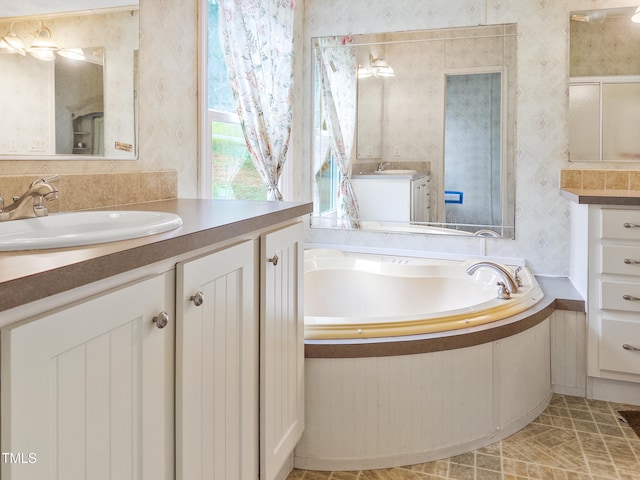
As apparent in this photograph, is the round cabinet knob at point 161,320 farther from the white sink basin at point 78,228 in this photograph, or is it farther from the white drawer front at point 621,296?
the white drawer front at point 621,296

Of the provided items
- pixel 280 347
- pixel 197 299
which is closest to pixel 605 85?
pixel 280 347

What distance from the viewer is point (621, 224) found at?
2.39 meters

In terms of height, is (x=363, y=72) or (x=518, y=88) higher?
(x=363, y=72)

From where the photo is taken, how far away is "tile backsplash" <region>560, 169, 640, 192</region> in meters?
2.97

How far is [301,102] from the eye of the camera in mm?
3650

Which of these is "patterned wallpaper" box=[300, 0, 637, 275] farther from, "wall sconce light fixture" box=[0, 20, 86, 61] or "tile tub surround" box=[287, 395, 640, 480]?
"wall sconce light fixture" box=[0, 20, 86, 61]

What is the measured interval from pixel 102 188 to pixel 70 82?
0.33 m

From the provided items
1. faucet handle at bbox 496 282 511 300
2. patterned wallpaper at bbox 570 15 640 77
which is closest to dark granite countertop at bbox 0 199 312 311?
faucet handle at bbox 496 282 511 300

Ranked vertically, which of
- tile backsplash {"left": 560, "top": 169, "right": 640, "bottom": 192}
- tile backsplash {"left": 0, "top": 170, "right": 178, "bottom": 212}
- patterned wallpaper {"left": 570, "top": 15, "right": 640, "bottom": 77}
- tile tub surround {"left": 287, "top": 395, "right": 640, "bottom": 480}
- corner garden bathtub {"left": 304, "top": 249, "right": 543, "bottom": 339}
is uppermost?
patterned wallpaper {"left": 570, "top": 15, "right": 640, "bottom": 77}

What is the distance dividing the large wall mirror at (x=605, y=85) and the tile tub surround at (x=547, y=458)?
153 cm

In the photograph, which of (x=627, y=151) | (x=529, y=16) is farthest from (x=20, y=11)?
(x=627, y=151)

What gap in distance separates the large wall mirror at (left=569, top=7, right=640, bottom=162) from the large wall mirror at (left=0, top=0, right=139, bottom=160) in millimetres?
2427

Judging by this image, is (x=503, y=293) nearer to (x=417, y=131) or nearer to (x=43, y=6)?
(x=417, y=131)

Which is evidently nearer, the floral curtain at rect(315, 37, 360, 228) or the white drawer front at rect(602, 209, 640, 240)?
the white drawer front at rect(602, 209, 640, 240)
